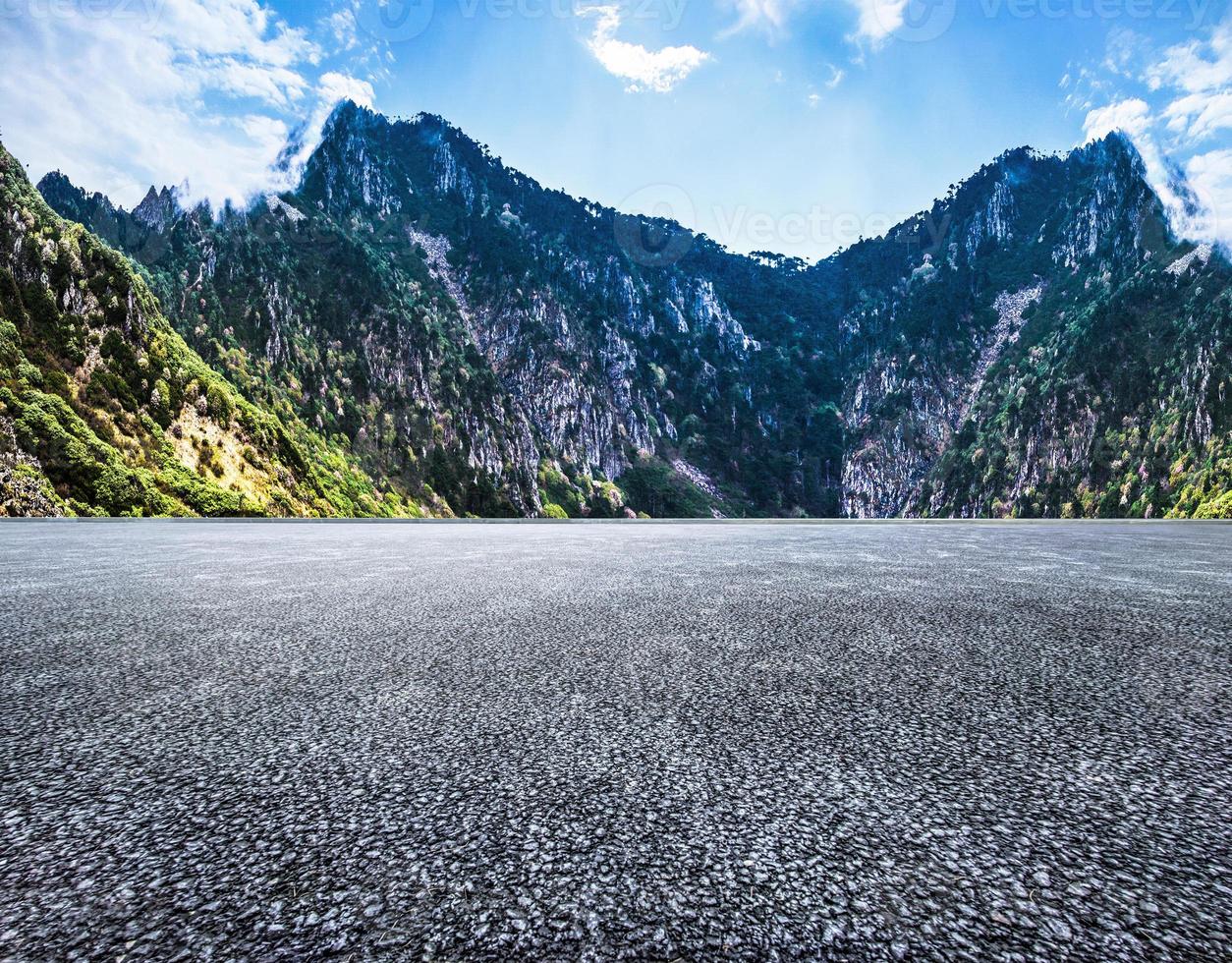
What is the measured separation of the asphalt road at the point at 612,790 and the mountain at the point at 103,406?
5446 cm

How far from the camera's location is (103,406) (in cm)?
6425

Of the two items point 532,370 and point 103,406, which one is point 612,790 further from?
point 532,370

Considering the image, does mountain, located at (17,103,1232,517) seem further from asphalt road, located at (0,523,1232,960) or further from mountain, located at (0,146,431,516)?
asphalt road, located at (0,523,1232,960)

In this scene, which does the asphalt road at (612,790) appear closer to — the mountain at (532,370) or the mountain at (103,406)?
the mountain at (103,406)

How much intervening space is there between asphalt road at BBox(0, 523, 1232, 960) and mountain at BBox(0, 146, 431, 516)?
54458mm

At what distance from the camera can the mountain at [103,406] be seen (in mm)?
51938

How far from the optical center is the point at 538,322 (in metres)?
198

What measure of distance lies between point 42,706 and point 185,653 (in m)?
1.16

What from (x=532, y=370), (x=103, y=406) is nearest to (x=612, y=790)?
(x=103, y=406)

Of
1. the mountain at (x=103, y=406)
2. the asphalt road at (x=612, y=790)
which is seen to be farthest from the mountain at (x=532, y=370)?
the asphalt road at (x=612, y=790)

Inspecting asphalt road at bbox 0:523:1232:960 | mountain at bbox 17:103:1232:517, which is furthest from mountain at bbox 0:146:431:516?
A: asphalt road at bbox 0:523:1232:960

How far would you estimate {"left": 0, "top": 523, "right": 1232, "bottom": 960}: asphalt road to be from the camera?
158cm

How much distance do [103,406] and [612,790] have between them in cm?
7820

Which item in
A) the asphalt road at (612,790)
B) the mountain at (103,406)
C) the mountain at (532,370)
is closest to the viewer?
the asphalt road at (612,790)
